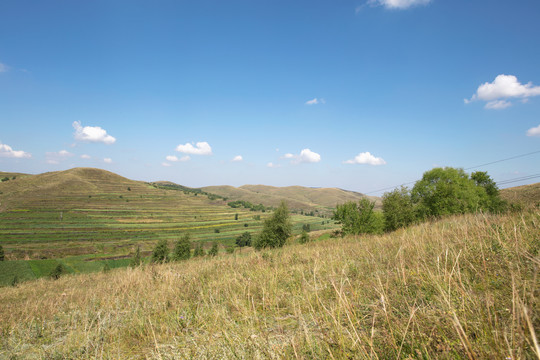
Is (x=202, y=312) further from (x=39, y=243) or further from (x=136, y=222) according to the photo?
(x=136, y=222)

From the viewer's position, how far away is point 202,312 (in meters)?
3.59

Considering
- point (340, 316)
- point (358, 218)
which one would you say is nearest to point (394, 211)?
point (358, 218)

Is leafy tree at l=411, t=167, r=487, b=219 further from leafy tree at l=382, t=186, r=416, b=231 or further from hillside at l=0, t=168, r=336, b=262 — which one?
Answer: hillside at l=0, t=168, r=336, b=262

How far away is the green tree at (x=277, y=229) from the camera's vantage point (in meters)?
38.6

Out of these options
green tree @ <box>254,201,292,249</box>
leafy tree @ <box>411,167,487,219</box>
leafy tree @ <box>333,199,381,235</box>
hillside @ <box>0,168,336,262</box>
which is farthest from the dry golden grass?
hillside @ <box>0,168,336,262</box>

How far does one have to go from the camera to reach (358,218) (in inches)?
1544

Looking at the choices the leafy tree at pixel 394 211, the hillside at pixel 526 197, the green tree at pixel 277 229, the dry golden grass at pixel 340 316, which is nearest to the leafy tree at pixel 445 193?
the leafy tree at pixel 394 211

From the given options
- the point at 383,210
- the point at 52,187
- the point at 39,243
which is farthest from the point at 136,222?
the point at 383,210

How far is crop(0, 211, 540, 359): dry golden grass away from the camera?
1574 mm

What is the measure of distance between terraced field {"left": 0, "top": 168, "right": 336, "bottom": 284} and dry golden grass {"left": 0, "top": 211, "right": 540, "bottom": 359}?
7447 centimetres

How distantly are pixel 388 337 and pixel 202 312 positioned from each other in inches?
112

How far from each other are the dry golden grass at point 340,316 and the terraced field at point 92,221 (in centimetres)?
7447

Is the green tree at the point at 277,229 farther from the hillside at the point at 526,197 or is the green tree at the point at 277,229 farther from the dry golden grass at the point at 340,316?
the dry golden grass at the point at 340,316

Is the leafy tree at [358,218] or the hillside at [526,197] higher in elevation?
the hillside at [526,197]
